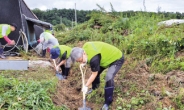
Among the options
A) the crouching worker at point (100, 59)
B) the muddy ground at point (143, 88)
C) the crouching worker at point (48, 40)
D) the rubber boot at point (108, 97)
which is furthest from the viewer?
the crouching worker at point (48, 40)

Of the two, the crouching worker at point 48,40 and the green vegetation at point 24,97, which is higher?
the crouching worker at point 48,40

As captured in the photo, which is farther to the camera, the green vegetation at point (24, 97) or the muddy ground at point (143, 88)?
the muddy ground at point (143, 88)

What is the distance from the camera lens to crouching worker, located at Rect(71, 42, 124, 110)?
3.75 metres

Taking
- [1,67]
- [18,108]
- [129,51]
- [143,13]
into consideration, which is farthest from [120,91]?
[143,13]

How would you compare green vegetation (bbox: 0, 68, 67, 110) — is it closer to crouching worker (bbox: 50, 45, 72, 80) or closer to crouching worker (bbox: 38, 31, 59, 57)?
crouching worker (bbox: 50, 45, 72, 80)

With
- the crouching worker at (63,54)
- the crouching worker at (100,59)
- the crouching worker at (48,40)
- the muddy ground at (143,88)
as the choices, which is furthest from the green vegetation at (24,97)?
the crouching worker at (48,40)

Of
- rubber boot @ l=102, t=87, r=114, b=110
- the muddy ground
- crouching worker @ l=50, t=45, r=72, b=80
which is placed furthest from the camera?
crouching worker @ l=50, t=45, r=72, b=80

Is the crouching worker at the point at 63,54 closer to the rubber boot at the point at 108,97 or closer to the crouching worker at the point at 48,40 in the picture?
the crouching worker at the point at 48,40

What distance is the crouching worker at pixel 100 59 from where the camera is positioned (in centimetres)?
375

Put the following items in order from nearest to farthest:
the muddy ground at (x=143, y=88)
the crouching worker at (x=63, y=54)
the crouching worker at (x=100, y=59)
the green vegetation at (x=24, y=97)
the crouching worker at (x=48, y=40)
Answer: the green vegetation at (x=24, y=97), the crouching worker at (x=100, y=59), the muddy ground at (x=143, y=88), the crouching worker at (x=63, y=54), the crouching worker at (x=48, y=40)

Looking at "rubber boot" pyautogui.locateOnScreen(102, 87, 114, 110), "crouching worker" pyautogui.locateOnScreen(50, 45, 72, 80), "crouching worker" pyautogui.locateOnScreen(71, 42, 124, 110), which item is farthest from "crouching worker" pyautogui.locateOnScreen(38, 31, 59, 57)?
"rubber boot" pyautogui.locateOnScreen(102, 87, 114, 110)

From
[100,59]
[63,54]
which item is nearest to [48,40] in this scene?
[63,54]

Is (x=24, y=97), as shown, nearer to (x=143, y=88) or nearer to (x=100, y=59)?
(x=100, y=59)

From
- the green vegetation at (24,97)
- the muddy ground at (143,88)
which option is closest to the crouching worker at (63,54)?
the muddy ground at (143,88)
